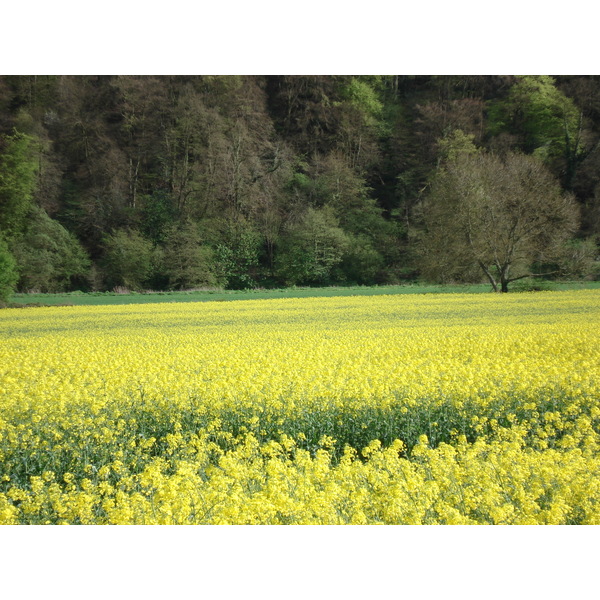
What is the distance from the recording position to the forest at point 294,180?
1004cm

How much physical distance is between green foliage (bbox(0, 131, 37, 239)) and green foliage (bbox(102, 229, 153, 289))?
276 cm

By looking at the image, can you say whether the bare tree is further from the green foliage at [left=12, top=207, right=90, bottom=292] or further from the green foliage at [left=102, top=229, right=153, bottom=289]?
the green foliage at [left=12, top=207, right=90, bottom=292]

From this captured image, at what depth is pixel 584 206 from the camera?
9.82 m

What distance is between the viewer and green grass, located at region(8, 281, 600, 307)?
1534cm

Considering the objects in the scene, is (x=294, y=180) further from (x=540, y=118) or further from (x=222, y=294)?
(x=540, y=118)

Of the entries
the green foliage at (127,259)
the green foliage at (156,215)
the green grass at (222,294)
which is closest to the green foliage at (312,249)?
the green grass at (222,294)

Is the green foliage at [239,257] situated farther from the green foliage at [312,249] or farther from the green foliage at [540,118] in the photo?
the green foliage at [540,118]

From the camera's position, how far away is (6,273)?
13.2 m

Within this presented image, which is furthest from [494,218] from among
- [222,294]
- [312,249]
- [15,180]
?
[15,180]

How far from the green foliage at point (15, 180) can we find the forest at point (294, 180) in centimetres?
4

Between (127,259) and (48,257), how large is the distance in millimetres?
2430

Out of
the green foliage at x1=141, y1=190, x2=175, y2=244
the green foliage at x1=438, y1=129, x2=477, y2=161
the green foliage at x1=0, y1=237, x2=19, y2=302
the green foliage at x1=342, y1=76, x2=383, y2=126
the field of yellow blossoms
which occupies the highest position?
the green foliage at x1=342, y1=76, x2=383, y2=126

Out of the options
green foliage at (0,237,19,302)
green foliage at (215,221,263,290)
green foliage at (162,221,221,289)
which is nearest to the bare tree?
green foliage at (215,221,263,290)
